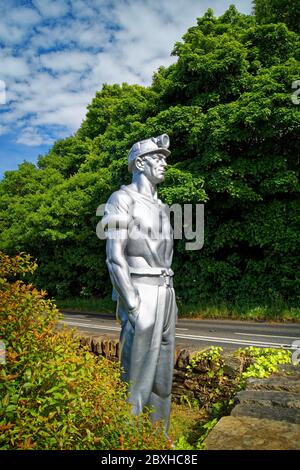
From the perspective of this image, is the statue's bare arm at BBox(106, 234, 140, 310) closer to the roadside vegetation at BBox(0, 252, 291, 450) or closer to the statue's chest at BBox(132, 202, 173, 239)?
the statue's chest at BBox(132, 202, 173, 239)

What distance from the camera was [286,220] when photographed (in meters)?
12.3

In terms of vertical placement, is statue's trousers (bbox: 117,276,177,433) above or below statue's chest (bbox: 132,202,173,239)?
below

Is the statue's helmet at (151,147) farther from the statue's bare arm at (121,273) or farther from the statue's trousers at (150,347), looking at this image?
the statue's trousers at (150,347)

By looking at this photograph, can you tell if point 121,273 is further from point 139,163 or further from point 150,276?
point 139,163

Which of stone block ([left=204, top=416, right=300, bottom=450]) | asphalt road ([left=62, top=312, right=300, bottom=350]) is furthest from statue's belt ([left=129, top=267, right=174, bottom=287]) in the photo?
asphalt road ([left=62, top=312, right=300, bottom=350])

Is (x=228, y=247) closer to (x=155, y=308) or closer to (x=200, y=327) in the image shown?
(x=200, y=327)

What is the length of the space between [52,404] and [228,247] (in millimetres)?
12505

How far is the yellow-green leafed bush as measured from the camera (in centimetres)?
180

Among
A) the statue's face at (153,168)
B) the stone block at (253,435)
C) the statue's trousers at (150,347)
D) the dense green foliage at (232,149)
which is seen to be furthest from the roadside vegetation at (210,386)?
the dense green foliage at (232,149)

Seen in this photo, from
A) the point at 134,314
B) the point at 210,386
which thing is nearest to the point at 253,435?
the point at 134,314

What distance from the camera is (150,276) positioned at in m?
3.21

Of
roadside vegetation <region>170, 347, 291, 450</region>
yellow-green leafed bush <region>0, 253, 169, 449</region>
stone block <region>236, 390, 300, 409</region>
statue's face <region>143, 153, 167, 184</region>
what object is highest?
statue's face <region>143, 153, 167, 184</region>

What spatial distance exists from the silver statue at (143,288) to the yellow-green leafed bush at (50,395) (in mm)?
739

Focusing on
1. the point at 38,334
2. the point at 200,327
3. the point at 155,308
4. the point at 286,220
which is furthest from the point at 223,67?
the point at 38,334
